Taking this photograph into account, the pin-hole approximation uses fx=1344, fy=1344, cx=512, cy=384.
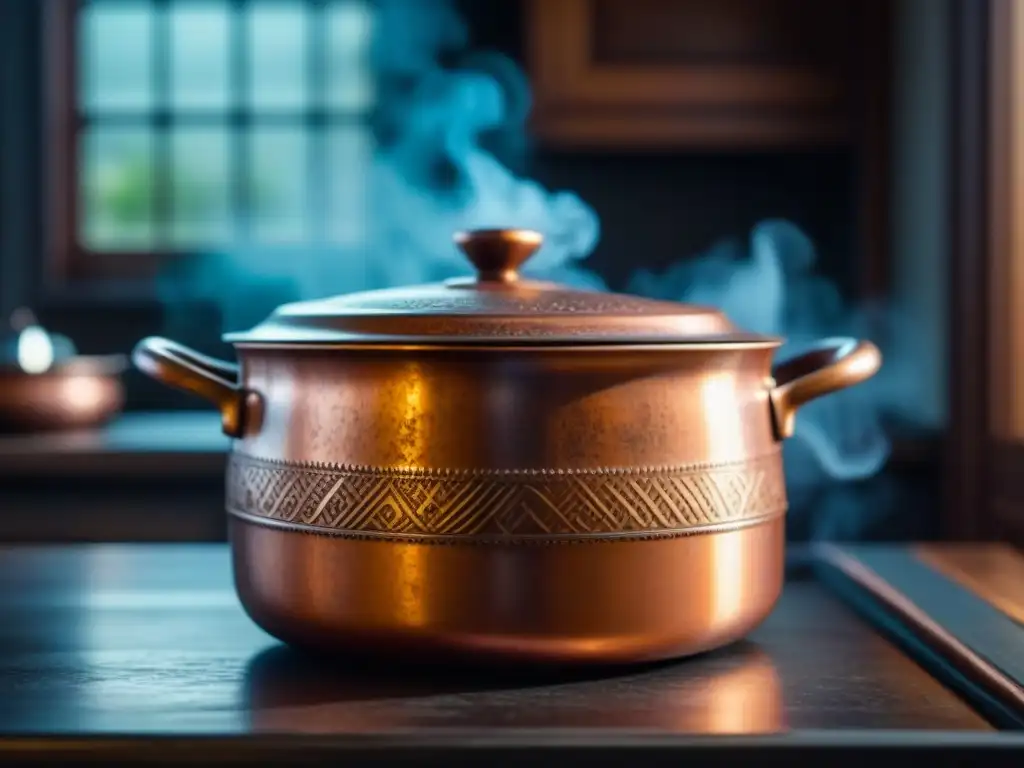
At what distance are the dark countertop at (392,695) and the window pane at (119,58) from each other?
2033 millimetres

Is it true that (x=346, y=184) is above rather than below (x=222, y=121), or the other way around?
below

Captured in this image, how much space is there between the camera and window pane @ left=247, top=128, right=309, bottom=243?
8.95ft

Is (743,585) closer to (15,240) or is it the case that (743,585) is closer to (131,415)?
(131,415)

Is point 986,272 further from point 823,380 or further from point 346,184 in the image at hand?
point 346,184

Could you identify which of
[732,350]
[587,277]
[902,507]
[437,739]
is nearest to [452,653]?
→ [437,739]

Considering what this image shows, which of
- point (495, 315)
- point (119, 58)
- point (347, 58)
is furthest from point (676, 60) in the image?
point (495, 315)

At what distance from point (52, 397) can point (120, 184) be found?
86cm

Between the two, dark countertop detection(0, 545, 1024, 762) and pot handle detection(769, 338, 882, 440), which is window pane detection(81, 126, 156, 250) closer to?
dark countertop detection(0, 545, 1024, 762)

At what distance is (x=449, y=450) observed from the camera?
672mm

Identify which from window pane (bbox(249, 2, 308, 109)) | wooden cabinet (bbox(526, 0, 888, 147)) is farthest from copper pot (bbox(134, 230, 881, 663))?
window pane (bbox(249, 2, 308, 109))

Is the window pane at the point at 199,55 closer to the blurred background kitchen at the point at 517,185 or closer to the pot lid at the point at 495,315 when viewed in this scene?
the blurred background kitchen at the point at 517,185

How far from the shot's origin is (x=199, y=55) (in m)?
2.72

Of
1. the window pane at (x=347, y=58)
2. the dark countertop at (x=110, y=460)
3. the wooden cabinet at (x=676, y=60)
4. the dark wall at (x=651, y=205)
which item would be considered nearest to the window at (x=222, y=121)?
the window pane at (x=347, y=58)

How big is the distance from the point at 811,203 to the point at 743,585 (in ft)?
6.23
